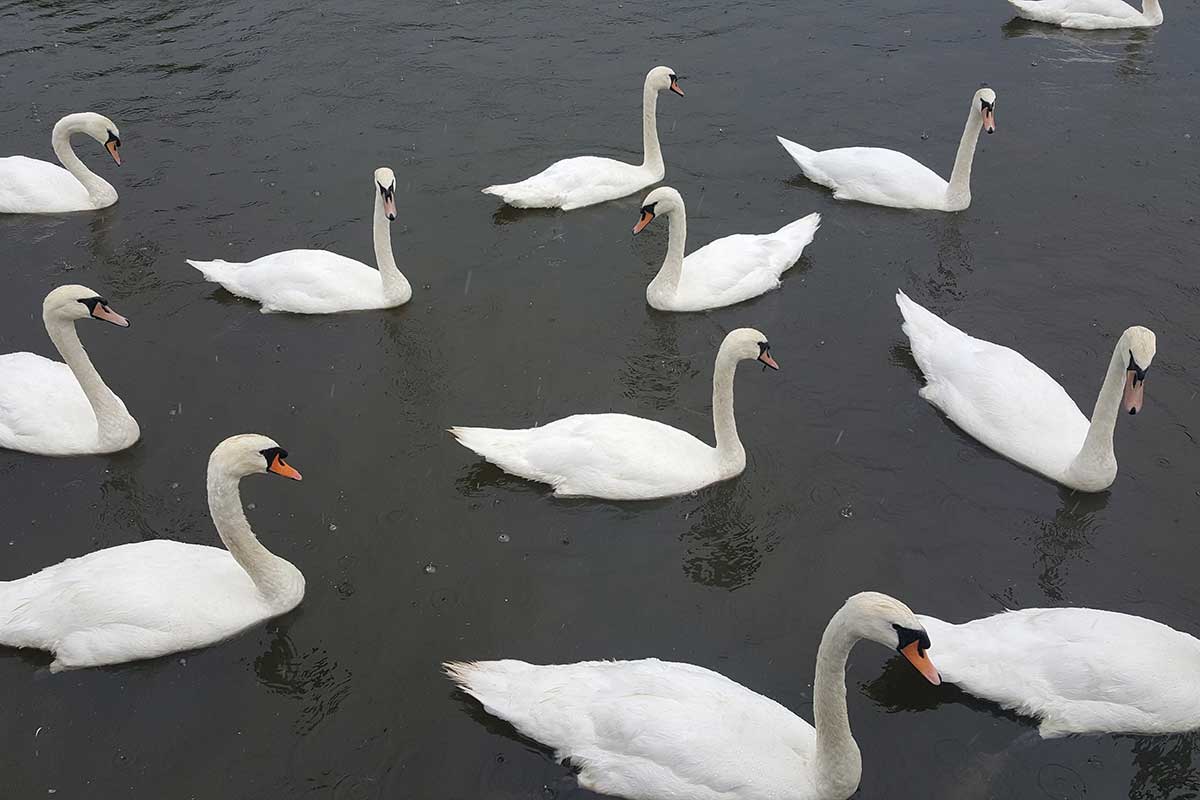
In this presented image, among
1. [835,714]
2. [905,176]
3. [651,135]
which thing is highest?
[651,135]

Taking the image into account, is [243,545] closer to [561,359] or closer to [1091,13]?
[561,359]

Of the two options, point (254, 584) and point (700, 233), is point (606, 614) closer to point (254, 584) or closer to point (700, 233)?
point (254, 584)

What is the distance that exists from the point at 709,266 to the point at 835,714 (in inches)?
274

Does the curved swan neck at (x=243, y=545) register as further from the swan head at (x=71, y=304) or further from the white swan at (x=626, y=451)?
the swan head at (x=71, y=304)

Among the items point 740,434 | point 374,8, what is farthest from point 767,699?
point 374,8

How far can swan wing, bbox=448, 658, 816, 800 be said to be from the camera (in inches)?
280

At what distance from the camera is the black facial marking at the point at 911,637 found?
22.1 feet

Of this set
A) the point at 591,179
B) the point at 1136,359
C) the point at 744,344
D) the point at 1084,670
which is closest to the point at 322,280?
the point at 591,179

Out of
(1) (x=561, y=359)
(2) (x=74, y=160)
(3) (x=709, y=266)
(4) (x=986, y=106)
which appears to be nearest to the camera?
(1) (x=561, y=359)

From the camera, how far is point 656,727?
721cm

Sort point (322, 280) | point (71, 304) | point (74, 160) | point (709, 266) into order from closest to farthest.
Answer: point (71, 304), point (322, 280), point (709, 266), point (74, 160)

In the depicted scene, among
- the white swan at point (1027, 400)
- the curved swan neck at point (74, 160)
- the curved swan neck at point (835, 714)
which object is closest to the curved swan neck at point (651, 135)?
the white swan at point (1027, 400)

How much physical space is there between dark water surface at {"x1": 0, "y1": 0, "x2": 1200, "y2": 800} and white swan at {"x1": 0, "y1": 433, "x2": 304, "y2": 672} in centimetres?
25

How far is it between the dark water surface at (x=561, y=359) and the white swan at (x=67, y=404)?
378 millimetres
